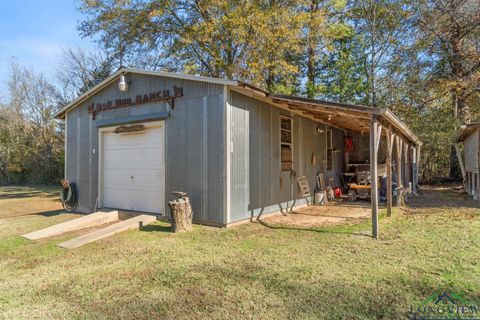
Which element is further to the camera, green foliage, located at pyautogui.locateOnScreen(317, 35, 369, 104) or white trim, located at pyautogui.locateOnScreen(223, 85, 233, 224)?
green foliage, located at pyautogui.locateOnScreen(317, 35, 369, 104)

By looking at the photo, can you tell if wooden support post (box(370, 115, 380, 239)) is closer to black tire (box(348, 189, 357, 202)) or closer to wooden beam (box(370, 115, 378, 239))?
wooden beam (box(370, 115, 378, 239))

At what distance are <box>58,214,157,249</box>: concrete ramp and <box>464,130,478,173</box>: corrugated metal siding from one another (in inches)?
426

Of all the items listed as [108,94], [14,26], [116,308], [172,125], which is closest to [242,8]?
[108,94]

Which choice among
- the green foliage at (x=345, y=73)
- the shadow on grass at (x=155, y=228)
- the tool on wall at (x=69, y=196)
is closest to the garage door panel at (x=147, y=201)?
the shadow on grass at (x=155, y=228)

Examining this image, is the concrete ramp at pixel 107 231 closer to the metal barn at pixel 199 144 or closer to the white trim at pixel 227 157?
the metal barn at pixel 199 144

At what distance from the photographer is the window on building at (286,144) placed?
8.04 m

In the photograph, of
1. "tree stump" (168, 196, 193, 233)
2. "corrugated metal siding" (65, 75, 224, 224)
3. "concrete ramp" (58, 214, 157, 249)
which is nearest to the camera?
"concrete ramp" (58, 214, 157, 249)

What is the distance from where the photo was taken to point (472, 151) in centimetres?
1144

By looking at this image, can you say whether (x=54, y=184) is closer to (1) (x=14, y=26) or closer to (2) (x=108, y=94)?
(1) (x=14, y=26)

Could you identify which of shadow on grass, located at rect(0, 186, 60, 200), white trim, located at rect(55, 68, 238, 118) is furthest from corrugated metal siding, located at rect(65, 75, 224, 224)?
shadow on grass, located at rect(0, 186, 60, 200)

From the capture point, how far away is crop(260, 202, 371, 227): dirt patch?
6619mm

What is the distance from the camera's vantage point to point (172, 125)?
6812 millimetres

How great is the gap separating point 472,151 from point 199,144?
10.7 meters

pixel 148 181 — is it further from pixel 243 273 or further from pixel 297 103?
pixel 243 273
